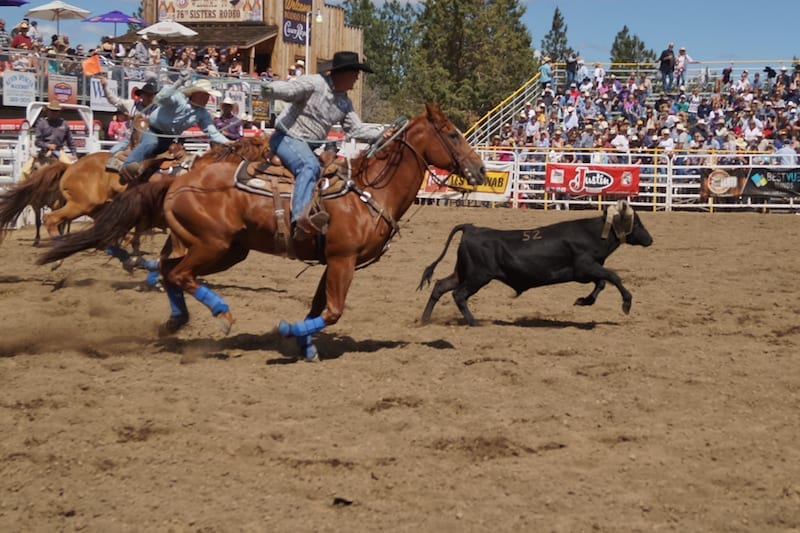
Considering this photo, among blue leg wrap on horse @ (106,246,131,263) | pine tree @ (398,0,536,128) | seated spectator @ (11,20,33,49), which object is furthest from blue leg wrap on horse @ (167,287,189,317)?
pine tree @ (398,0,536,128)

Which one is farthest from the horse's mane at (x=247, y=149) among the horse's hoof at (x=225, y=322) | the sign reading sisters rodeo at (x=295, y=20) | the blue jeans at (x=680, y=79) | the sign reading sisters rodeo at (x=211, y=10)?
the sign reading sisters rodeo at (x=211, y=10)

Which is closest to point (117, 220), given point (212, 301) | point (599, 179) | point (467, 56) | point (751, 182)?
point (212, 301)

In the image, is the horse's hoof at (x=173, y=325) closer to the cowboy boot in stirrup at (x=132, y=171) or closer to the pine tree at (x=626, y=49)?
the cowboy boot in stirrup at (x=132, y=171)

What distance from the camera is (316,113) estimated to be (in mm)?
6434

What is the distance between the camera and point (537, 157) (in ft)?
72.5

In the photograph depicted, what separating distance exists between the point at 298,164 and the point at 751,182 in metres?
14.5

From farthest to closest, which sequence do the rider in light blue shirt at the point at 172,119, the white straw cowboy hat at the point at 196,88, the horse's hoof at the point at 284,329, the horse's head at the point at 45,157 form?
the horse's head at the point at 45,157 → the rider in light blue shirt at the point at 172,119 → the white straw cowboy hat at the point at 196,88 → the horse's hoof at the point at 284,329

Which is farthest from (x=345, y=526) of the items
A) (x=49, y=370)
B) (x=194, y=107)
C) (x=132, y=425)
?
(x=194, y=107)

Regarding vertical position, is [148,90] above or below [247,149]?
above

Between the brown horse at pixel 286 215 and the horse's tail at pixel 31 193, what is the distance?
186 centimetres

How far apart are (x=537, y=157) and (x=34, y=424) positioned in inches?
723

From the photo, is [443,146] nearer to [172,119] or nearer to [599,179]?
[172,119]

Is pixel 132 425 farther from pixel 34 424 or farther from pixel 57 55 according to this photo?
pixel 57 55

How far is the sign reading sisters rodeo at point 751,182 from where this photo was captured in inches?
730
